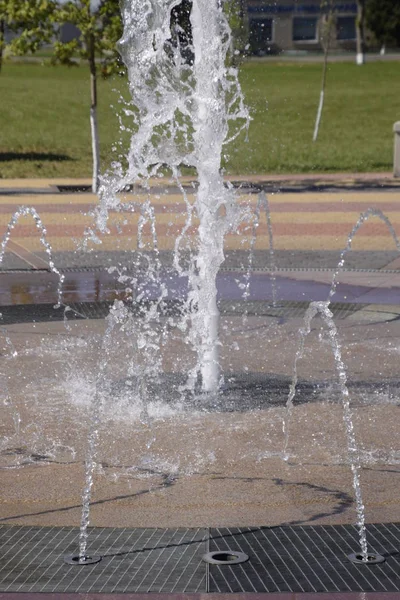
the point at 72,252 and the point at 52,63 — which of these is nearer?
the point at 72,252

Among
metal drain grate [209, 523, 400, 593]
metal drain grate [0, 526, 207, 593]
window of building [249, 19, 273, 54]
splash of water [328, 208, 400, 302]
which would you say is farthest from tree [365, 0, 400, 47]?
metal drain grate [0, 526, 207, 593]

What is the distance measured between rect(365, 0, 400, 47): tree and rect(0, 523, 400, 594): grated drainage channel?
70.7 meters

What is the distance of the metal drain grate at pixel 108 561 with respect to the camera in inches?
161

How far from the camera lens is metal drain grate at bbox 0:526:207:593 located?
4086mm

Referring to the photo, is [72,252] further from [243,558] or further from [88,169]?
[88,169]

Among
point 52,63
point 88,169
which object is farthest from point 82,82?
point 52,63

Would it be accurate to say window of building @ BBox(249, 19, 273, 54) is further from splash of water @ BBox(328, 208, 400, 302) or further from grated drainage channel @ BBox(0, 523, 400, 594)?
grated drainage channel @ BBox(0, 523, 400, 594)

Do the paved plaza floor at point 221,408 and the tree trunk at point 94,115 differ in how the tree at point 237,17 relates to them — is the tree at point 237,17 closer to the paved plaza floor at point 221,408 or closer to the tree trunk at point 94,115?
the tree trunk at point 94,115

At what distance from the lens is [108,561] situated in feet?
14.2

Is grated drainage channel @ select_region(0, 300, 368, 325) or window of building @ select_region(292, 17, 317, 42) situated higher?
grated drainage channel @ select_region(0, 300, 368, 325)

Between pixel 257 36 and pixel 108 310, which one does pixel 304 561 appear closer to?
pixel 108 310

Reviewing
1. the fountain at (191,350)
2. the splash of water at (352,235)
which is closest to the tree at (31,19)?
the splash of water at (352,235)

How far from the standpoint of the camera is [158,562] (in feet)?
14.1

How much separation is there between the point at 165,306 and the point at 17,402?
2994mm
